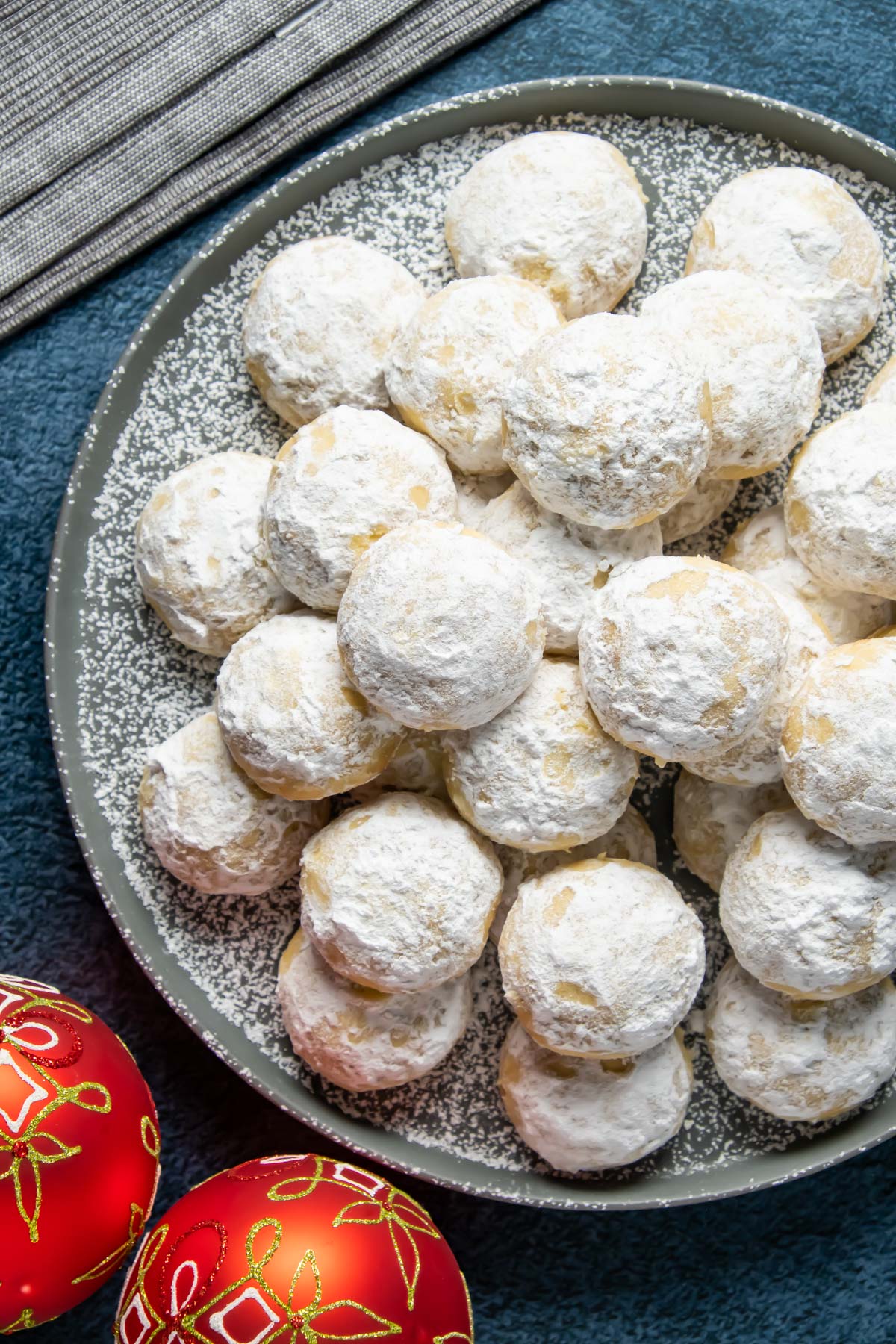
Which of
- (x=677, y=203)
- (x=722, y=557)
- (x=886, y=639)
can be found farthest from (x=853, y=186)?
(x=886, y=639)

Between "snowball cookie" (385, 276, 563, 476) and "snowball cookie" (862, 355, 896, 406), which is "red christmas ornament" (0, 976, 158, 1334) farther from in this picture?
"snowball cookie" (862, 355, 896, 406)

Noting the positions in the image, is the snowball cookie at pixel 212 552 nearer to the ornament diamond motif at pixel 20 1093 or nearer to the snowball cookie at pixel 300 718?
the snowball cookie at pixel 300 718

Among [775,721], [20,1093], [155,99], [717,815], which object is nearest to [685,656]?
[775,721]

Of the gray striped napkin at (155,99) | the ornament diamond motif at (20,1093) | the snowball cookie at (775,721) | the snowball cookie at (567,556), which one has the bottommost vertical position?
the ornament diamond motif at (20,1093)

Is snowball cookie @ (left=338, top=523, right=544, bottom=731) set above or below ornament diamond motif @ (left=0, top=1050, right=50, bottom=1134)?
above

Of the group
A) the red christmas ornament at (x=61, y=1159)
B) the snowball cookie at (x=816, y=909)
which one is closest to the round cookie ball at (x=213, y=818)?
the red christmas ornament at (x=61, y=1159)

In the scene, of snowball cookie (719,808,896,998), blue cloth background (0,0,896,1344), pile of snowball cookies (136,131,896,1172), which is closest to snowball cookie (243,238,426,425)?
pile of snowball cookies (136,131,896,1172)

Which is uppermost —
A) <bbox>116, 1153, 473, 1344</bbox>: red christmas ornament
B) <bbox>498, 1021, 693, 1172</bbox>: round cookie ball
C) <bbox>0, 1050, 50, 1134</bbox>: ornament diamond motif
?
<bbox>0, 1050, 50, 1134</bbox>: ornament diamond motif
